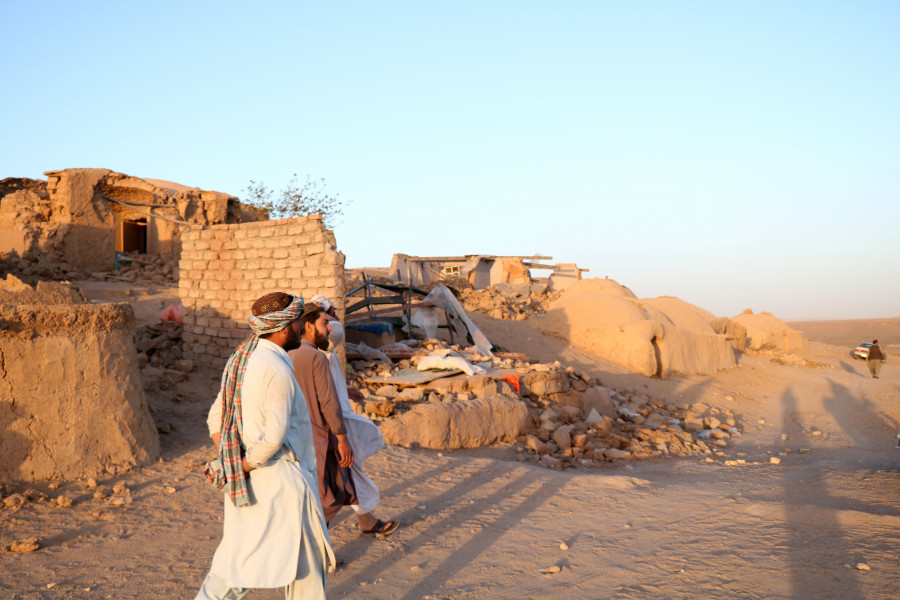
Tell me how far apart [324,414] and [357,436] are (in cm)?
56

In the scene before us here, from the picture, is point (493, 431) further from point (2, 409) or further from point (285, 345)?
point (285, 345)

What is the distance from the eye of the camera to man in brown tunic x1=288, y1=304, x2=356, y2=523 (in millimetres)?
3424

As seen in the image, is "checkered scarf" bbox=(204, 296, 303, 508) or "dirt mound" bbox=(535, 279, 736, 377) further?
"dirt mound" bbox=(535, 279, 736, 377)

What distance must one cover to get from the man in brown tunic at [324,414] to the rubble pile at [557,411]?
3362mm

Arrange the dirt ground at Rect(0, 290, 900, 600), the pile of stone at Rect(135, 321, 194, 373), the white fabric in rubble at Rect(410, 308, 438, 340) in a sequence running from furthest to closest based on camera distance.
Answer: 1. the white fabric in rubble at Rect(410, 308, 438, 340)
2. the pile of stone at Rect(135, 321, 194, 373)
3. the dirt ground at Rect(0, 290, 900, 600)

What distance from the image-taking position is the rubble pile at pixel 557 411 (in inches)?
303

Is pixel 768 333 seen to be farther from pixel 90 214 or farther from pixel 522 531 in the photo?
pixel 90 214

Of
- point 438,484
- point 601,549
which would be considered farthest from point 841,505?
point 438,484

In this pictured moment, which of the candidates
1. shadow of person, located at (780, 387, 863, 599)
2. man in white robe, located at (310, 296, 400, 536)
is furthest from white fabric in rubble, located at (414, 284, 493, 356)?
man in white robe, located at (310, 296, 400, 536)

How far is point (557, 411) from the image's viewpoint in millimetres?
9000

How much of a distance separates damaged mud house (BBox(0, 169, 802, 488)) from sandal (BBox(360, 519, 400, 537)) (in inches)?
94.2

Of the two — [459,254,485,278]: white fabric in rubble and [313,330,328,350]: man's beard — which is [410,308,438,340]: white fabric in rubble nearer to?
[313,330,328,350]: man's beard

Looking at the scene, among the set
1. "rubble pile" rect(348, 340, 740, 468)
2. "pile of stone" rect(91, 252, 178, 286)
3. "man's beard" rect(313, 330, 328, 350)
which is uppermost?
"pile of stone" rect(91, 252, 178, 286)

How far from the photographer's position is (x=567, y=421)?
29.3ft
